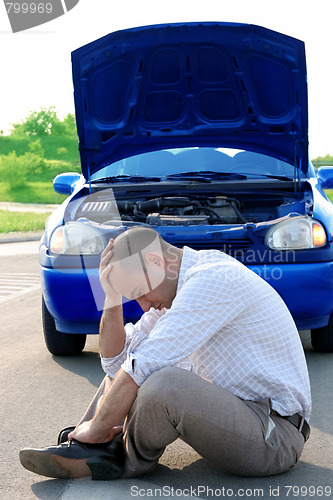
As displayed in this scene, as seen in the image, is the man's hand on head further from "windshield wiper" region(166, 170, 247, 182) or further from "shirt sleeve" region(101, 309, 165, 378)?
"windshield wiper" region(166, 170, 247, 182)

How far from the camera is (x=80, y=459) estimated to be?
310 centimetres

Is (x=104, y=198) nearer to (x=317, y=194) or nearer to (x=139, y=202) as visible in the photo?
(x=139, y=202)

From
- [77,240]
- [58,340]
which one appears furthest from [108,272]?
[58,340]

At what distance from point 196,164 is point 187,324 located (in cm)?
381

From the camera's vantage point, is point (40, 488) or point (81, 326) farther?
point (81, 326)

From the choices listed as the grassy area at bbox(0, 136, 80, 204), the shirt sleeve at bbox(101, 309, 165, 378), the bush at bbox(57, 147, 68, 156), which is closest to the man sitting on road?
the shirt sleeve at bbox(101, 309, 165, 378)

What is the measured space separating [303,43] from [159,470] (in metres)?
3.58

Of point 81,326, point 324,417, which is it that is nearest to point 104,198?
point 81,326

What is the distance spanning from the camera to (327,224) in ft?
16.7

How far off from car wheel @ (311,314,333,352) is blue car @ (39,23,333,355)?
1 centimetres

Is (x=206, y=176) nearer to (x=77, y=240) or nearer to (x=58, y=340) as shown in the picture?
(x=77, y=240)

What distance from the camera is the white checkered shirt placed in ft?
9.39

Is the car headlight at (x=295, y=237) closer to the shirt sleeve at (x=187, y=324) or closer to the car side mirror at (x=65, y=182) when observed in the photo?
the shirt sleeve at (x=187, y=324)

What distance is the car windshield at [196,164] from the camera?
6.36m
